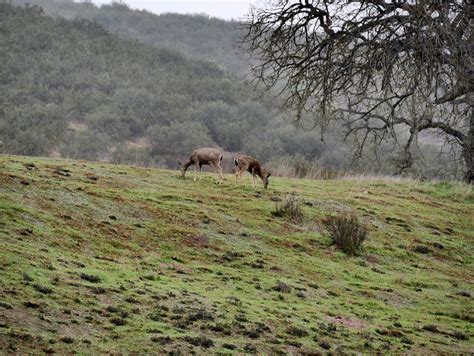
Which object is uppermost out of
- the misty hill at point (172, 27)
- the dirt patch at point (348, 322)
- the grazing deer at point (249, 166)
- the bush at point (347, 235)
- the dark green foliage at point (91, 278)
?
the misty hill at point (172, 27)

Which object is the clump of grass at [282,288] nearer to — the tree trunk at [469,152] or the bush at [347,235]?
the bush at [347,235]

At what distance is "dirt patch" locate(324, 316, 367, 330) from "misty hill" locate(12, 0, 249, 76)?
3074 inches

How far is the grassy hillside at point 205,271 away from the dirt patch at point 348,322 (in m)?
0.03

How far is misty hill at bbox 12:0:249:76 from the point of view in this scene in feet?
299

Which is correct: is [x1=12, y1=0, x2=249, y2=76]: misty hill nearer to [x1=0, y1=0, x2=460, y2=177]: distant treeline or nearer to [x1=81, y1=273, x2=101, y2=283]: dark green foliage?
[x1=0, y1=0, x2=460, y2=177]: distant treeline

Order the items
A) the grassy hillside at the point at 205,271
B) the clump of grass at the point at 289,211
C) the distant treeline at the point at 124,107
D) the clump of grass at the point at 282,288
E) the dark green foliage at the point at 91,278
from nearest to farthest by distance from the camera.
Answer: the grassy hillside at the point at 205,271, the dark green foliage at the point at 91,278, the clump of grass at the point at 282,288, the clump of grass at the point at 289,211, the distant treeline at the point at 124,107

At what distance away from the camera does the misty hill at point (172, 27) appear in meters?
91.2

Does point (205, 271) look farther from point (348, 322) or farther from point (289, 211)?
point (289, 211)

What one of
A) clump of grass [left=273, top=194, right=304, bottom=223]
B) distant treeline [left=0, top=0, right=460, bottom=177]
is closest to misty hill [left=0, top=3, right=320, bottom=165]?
distant treeline [left=0, top=0, right=460, bottom=177]

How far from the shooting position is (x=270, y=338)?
27.9ft

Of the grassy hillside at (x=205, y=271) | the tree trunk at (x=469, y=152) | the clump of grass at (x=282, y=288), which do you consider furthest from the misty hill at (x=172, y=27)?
the clump of grass at (x=282, y=288)

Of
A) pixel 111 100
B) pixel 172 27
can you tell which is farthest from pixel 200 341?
pixel 172 27

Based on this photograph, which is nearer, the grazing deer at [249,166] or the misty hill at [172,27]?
the grazing deer at [249,166]

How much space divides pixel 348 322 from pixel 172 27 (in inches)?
3578
